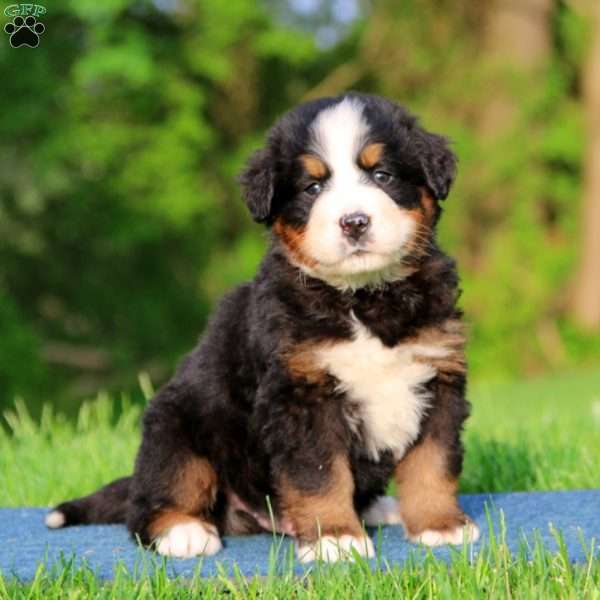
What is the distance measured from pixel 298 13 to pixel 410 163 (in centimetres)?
1954

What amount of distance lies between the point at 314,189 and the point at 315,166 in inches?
3.3

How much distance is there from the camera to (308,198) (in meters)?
4.08

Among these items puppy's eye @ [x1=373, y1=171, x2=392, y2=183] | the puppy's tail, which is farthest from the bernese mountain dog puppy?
the puppy's tail

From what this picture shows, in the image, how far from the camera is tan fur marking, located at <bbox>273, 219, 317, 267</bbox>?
4.05 metres

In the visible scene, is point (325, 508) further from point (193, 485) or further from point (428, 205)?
point (428, 205)

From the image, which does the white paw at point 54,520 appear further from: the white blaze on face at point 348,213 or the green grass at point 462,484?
the white blaze on face at point 348,213

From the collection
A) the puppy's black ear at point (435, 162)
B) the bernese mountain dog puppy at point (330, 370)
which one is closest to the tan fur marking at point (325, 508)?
the bernese mountain dog puppy at point (330, 370)

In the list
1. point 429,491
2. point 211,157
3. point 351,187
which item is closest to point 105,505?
point 429,491

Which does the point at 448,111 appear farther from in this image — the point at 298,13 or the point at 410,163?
the point at 410,163

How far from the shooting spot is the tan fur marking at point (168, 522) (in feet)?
13.6

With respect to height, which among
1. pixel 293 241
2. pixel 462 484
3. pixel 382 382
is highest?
pixel 293 241

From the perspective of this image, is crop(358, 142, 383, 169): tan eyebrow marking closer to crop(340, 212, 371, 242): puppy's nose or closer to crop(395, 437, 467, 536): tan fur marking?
crop(340, 212, 371, 242): puppy's nose

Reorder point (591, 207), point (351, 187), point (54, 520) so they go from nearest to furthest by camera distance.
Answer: point (351, 187), point (54, 520), point (591, 207)

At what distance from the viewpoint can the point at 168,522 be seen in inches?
164
